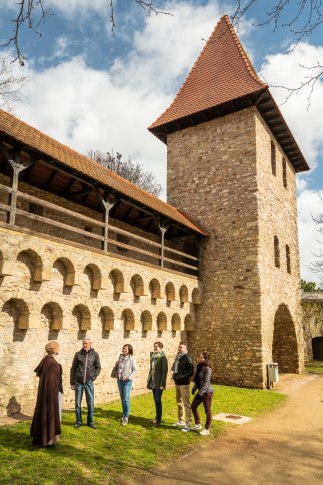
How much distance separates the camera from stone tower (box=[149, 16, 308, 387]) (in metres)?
12.7

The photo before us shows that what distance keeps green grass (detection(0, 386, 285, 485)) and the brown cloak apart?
6.3 inches

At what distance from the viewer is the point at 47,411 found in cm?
530

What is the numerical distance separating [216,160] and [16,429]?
452 inches

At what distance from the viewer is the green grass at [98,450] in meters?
4.56

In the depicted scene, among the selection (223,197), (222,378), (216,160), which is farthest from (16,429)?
(216,160)

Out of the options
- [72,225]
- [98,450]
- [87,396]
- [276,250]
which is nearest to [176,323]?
[72,225]

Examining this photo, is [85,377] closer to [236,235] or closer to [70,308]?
[70,308]

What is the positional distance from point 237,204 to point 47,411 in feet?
33.4

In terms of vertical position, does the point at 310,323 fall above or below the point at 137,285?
below

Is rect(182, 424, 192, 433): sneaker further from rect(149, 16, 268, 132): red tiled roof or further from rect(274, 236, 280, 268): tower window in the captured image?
rect(149, 16, 268, 132): red tiled roof

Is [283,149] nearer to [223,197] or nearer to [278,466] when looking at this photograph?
[223,197]

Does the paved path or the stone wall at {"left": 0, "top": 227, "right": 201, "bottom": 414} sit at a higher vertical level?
the stone wall at {"left": 0, "top": 227, "right": 201, "bottom": 414}

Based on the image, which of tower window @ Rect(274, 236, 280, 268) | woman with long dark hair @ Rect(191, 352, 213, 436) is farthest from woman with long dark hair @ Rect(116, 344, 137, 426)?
tower window @ Rect(274, 236, 280, 268)

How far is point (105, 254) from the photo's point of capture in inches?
378
